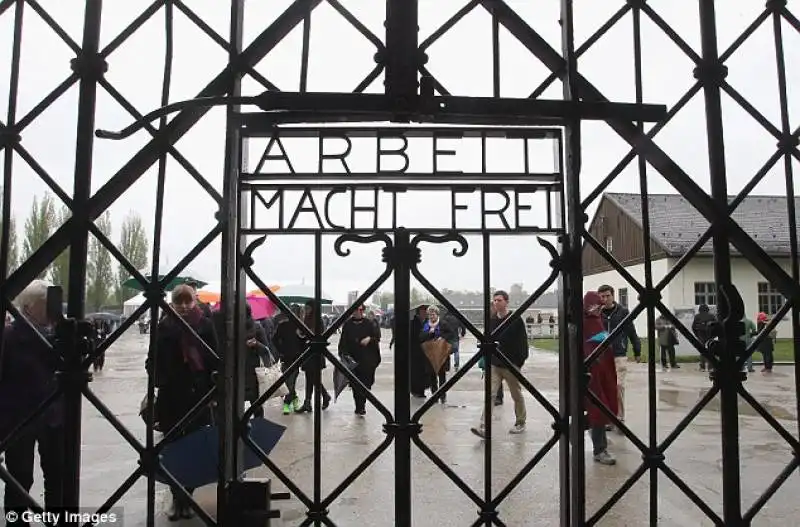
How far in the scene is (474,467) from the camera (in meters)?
5.66

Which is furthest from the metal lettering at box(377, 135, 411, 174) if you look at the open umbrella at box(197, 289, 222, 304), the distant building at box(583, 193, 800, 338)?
the distant building at box(583, 193, 800, 338)

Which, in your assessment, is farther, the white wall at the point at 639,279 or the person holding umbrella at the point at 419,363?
the white wall at the point at 639,279

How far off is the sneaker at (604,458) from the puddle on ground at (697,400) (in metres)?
3.15

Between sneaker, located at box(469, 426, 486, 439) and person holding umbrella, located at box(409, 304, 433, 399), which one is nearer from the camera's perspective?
sneaker, located at box(469, 426, 486, 439)

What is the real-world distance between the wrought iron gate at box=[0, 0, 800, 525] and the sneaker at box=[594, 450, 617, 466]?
3.63m

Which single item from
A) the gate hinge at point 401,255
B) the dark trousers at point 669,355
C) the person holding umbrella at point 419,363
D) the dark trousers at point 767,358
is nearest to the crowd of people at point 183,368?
the gate hinge at point 401,255

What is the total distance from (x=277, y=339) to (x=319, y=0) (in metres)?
6.79

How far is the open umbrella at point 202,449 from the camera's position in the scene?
2377 millimetres

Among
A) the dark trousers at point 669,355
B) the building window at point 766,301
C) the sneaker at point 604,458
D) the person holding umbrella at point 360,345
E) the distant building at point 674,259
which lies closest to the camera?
the sneaker at point 604,458

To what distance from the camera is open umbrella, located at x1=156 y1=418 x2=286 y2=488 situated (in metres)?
2.38

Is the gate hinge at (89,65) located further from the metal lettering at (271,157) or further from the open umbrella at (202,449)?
the open umbrella at (202,449)

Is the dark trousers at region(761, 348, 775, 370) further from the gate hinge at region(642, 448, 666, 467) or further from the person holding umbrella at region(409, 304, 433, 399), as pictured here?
the gate hinge at region(642, 448, 666, 467)

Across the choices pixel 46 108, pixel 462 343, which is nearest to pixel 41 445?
pixel 46 108

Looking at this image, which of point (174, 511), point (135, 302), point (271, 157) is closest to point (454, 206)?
point (271, 157)
